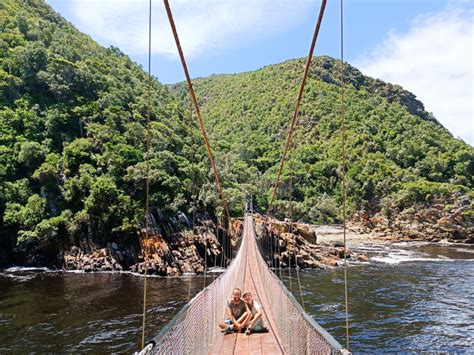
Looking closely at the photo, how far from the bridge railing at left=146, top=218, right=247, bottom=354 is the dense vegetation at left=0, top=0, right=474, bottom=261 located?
299 cm

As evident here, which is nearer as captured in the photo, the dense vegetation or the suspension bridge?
the suspension bridge

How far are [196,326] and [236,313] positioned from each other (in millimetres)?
1163

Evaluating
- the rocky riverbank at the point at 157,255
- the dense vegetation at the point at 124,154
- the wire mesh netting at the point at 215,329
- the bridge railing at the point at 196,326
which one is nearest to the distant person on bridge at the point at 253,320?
the wire mesh netting at the point at 215,329

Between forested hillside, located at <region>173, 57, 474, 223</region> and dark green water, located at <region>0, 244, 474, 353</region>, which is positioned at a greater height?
forested hillside, located at <region>173, 57, 474, 223</region>

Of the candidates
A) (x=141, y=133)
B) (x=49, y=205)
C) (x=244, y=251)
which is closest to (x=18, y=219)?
(x=49, y=205)

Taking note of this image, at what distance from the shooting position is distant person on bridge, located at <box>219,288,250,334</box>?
14.4ft

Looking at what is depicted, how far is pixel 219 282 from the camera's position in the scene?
5.15m

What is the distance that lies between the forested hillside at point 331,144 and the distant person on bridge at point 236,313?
17.6m

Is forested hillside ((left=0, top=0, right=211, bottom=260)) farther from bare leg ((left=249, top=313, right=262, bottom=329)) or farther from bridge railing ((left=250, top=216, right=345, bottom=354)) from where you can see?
bridge railing ((left=250, top=216, right=345, bottom=354))

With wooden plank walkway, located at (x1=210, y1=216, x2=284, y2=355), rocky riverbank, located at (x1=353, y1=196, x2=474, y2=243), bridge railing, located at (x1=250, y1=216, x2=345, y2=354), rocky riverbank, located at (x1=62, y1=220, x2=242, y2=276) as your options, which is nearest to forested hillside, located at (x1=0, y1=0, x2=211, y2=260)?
rocky riverbank, located at (x1=62, y1=220, x2=242, y2=276)

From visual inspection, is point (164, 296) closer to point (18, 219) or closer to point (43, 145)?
point (18, 219)

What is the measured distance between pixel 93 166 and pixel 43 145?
3.11 meters

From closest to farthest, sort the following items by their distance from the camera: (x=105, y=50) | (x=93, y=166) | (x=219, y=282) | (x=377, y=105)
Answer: (x=219, y=282) < (x=93, y=166) < (x=105, y=50) < (x=377, y=105)

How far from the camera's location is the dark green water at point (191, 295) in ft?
28.0
